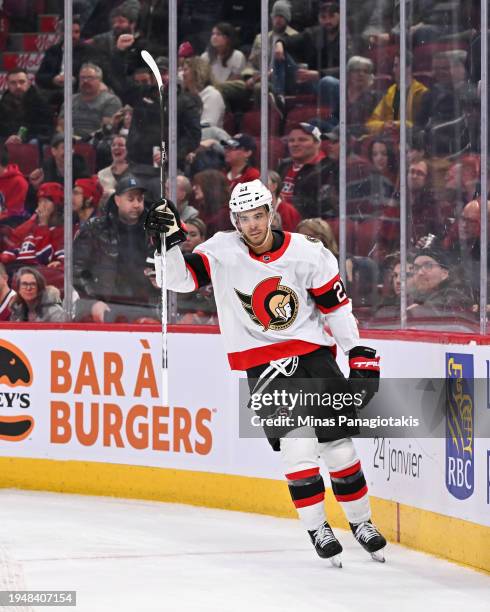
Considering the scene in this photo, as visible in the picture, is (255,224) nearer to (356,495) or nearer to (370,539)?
(356,495)

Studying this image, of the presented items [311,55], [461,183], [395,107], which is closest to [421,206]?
[461,183]

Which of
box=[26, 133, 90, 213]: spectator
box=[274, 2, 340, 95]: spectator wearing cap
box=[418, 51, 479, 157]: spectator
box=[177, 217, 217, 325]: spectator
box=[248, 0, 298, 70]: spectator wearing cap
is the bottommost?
box=[177, 217, 217, 325]: spectator

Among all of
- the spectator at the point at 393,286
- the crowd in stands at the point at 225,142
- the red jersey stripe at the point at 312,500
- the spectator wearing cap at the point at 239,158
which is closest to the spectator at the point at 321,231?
the crowd in stands at the point at 225,142

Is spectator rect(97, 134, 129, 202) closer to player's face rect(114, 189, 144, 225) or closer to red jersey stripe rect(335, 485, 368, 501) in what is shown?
player's face rect(114, 189, 144, 225)

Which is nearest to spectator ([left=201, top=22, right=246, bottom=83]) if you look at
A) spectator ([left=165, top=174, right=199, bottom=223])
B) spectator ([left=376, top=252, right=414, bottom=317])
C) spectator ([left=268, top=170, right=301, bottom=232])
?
spectator ([left=165, top=174, right=199, bottom=223])

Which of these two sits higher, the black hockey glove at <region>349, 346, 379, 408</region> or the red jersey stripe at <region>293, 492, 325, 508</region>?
the black hockey glove at <region>349, 346, 379, 408</region>

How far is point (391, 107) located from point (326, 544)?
88.2 inches

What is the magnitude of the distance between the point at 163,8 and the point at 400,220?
5.70 feet

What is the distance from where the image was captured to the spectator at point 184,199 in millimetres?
6406

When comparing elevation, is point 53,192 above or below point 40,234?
above

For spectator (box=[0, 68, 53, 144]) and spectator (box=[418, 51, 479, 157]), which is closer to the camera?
spectator (box=[418, 51, 479, 157])

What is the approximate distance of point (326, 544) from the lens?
14.3 feet

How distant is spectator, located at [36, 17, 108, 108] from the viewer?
6676mm

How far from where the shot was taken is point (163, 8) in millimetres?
6559
